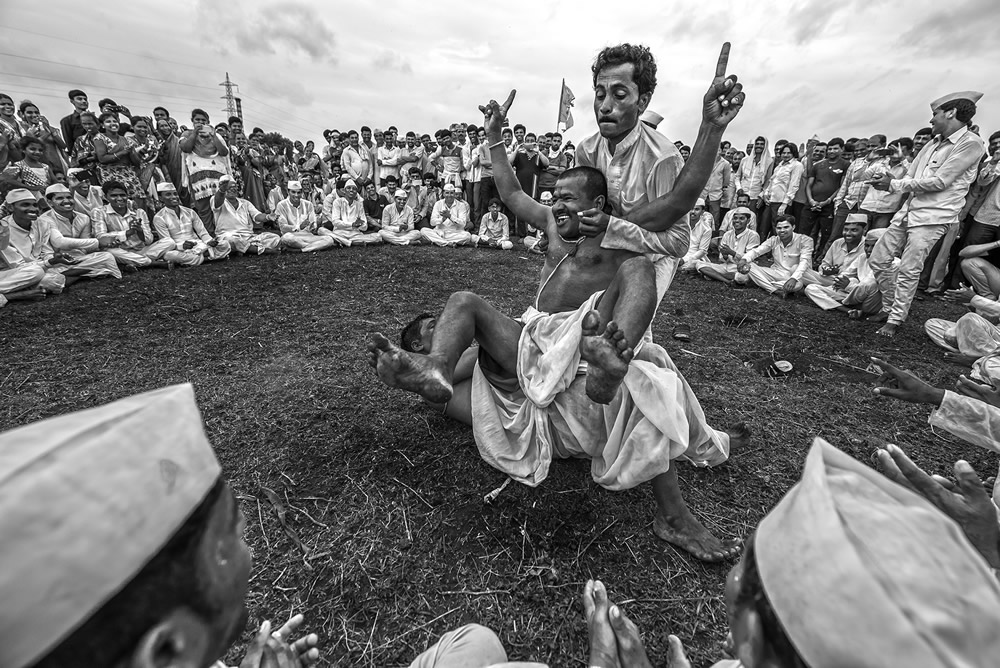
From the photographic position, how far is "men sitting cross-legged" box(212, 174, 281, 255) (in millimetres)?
8713

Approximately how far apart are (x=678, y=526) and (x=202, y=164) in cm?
1129

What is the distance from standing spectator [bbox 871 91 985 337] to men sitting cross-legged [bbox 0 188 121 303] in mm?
10798

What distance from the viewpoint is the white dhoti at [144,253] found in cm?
730

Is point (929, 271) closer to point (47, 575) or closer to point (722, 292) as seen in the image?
point (722, 292)

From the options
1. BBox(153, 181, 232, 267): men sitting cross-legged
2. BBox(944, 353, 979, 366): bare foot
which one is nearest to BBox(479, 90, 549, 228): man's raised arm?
BBox(944, 353, 979, 366): bare foot

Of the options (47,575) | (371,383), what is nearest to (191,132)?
(371,383)

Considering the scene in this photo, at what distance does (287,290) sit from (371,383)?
325 centimetres

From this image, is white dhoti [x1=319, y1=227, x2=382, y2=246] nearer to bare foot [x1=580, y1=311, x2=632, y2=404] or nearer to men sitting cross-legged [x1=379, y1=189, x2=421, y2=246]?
men sitting cross-legged [x1=379, y1=189, x2=421, y2=246]

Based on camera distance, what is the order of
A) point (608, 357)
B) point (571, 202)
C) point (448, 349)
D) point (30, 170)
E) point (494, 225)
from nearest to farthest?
point (608, 357), point (448, 349), point (571, 202), point (30, 170), point (494, 225)

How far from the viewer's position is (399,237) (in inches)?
432

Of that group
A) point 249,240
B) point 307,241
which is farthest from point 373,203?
point 249,240

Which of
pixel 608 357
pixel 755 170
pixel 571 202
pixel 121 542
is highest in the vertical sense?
pixel 755 170

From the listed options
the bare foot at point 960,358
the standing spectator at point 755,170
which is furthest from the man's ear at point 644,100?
the standing spectator at point 755,170

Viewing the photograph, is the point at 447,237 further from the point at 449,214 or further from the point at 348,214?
the point at 348,214
